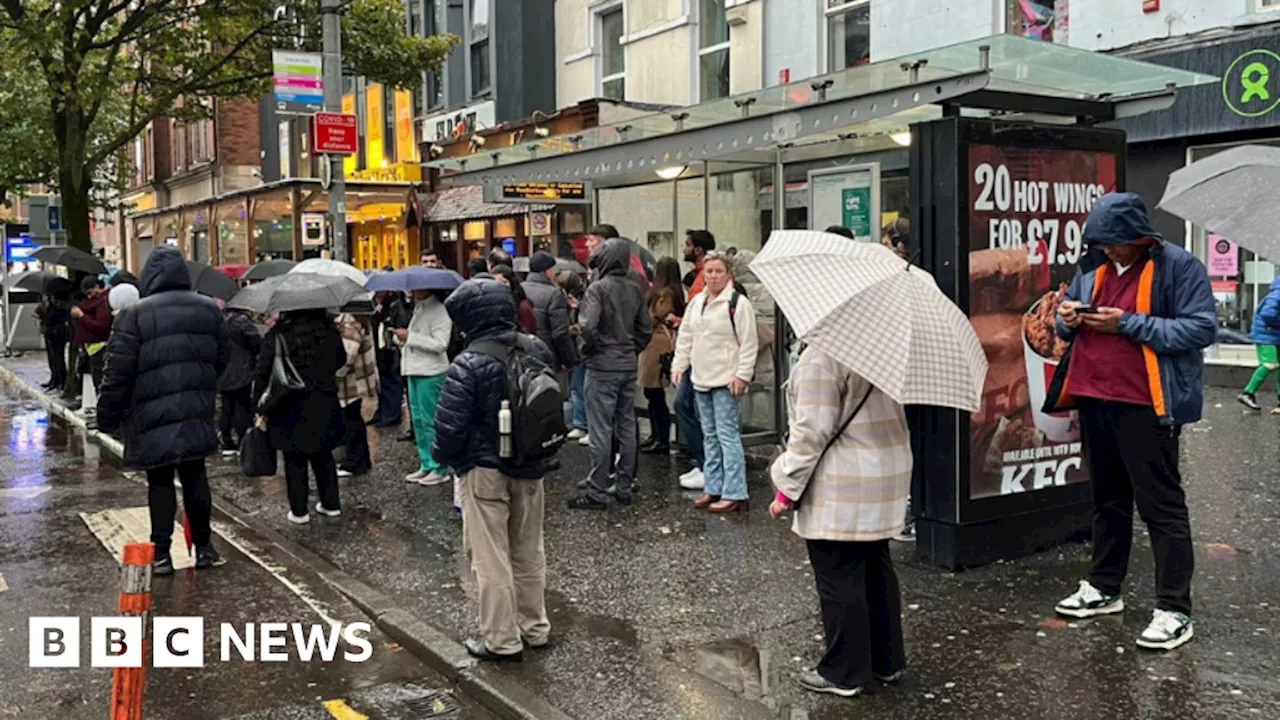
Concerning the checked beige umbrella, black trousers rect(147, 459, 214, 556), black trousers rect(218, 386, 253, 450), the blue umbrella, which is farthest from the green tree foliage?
the checked beige umbrella

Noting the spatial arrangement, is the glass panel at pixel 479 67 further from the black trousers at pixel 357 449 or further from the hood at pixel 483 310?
the hood at pixel 483 310

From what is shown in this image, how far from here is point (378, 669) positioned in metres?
5.41

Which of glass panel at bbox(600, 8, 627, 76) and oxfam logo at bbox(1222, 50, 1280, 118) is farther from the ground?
glass panel at bbox(600, 8, 627, 76)

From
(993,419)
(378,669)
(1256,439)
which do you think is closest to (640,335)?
(993,419)

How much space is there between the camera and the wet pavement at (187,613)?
496 cm

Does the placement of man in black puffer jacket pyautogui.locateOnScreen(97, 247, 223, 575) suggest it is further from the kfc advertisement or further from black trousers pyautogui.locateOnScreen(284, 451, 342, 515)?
the kfc advertisement

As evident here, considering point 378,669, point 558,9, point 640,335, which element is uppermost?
point 558,9

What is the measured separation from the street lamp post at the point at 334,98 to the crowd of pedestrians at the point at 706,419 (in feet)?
20.7

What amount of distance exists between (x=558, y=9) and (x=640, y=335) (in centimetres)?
1510

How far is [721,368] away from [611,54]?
567 inches

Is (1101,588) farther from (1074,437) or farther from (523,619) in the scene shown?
(523,619)

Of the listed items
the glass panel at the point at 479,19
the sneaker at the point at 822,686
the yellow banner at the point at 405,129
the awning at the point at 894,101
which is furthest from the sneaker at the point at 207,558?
the yellow banner at the point at 405,129

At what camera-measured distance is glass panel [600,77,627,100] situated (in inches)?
812

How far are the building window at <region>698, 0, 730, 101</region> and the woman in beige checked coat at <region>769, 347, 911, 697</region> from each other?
48.2ft
